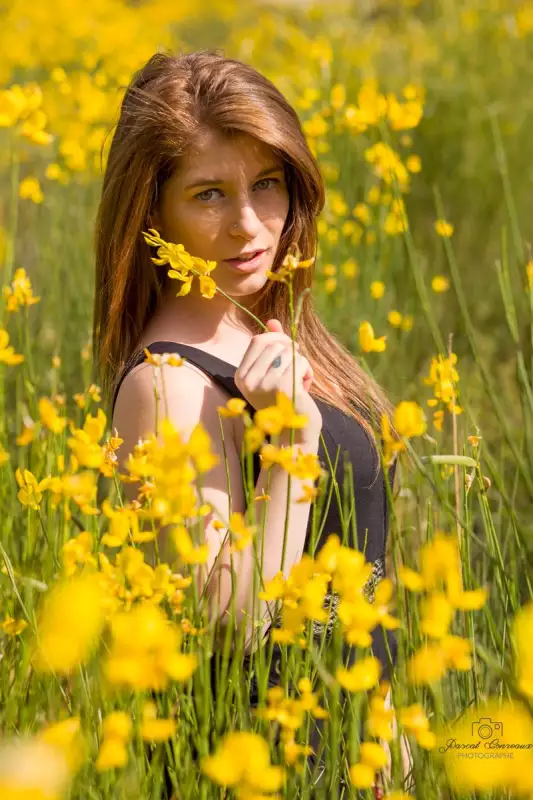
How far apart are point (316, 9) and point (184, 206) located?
11.9ft

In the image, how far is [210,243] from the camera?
5.14 ft

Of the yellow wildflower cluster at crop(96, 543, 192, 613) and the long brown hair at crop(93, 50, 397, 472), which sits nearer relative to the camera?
the yellow wildflower cluster at crop(96, 543, 192, 613)

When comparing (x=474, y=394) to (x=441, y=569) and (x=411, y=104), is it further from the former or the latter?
(x=441, y=569)

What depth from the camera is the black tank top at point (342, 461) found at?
1.51 meters

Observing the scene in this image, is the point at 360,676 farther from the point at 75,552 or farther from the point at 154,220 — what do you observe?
the point at 154,220

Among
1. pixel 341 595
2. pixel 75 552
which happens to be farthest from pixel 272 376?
pixel 341 595

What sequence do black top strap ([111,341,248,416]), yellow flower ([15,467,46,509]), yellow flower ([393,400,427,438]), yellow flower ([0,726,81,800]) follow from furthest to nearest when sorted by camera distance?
1. black top strap ([111,341,248,416])
2. yellow flower ([15,467,46,509])
3. yellow flower ([393,400,427,438])
4. yellow flower ([0,726,81,800])

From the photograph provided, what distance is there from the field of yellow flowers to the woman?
0.40 ft

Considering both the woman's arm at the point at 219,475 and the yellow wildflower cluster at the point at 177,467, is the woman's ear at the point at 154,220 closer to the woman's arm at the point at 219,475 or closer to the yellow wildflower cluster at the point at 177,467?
the woman's arm at the point at 219,475

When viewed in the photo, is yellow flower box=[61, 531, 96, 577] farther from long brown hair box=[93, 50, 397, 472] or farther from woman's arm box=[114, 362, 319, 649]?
long brown hair box=[93, 50, 397, 472]

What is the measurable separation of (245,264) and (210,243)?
65 millimetres

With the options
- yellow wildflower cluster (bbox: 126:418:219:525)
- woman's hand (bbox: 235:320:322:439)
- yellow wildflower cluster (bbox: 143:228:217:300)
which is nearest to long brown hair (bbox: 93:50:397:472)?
woman's hand (bbox: 235:320:322:439)

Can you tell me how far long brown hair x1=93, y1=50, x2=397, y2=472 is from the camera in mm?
1582

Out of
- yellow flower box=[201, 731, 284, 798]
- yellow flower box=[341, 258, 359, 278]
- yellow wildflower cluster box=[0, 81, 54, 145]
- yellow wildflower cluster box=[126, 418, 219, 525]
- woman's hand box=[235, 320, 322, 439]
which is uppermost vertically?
yellow wildflower cluster box=[0, 81, 54, 145]
